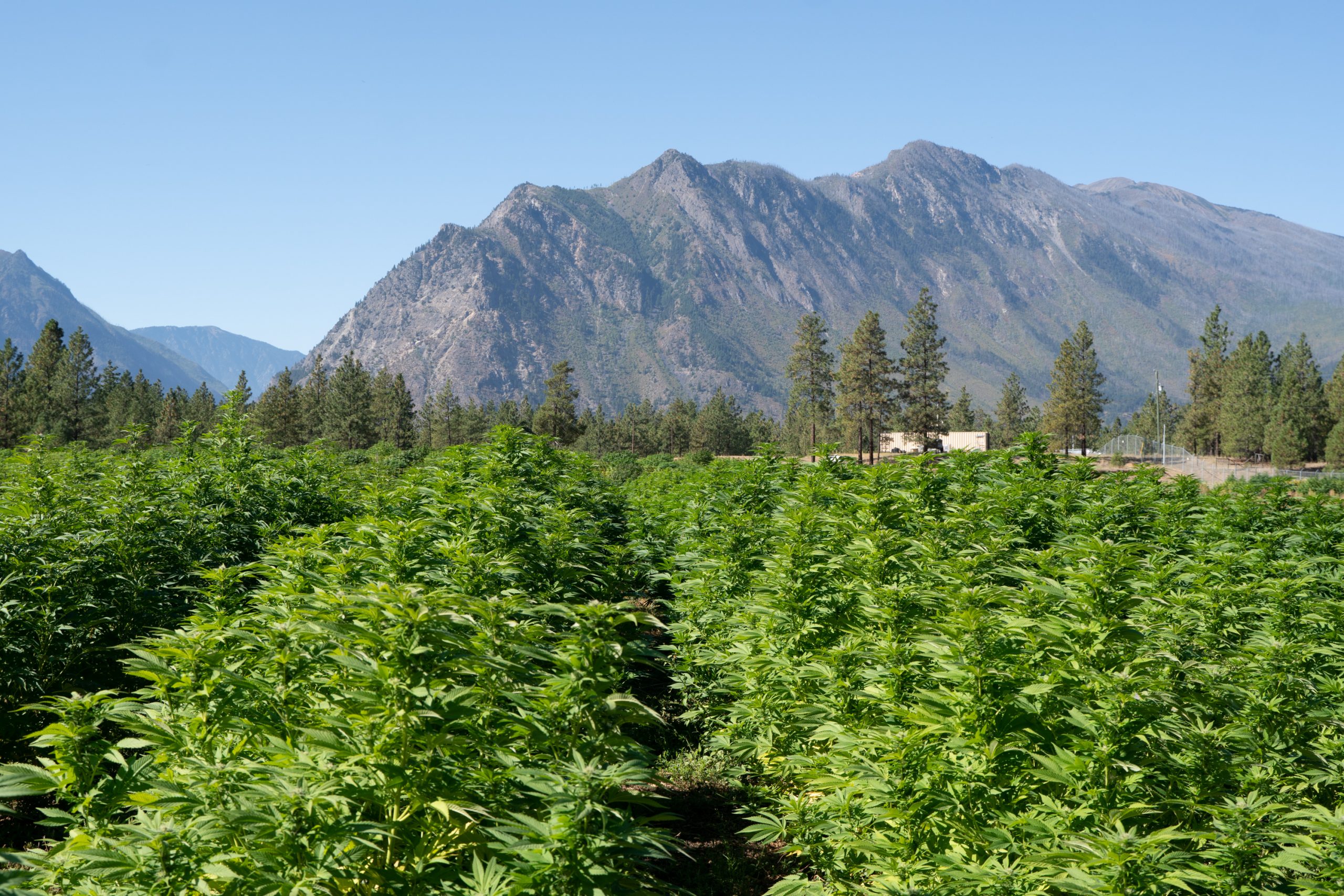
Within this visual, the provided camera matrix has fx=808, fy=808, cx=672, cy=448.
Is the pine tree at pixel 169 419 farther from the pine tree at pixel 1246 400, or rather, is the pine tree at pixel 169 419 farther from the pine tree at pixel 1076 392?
the pine tree at pixel 1246 400

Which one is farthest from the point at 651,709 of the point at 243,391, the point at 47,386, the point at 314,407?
the point at 314,407

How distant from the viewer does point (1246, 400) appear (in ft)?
241

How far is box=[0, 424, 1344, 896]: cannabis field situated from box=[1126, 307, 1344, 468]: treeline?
230ft

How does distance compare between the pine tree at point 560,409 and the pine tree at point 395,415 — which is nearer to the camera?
the pine tree at point 560,409

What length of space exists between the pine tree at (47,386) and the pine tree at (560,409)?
36.8 metres

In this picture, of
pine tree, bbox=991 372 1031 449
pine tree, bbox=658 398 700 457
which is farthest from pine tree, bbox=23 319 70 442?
pine tree, bbox=991 372 1031 449

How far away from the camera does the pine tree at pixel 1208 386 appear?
84062mm

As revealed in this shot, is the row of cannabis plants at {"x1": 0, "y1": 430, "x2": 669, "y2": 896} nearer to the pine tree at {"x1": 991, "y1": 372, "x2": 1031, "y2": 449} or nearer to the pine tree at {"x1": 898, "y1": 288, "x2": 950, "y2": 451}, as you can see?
the pine tree at {"x1": 898, "y1": 288, "x2": 950, "y2": 451}

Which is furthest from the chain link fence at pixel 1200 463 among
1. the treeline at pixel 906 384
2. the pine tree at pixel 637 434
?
the pine tree at pixel 637 434

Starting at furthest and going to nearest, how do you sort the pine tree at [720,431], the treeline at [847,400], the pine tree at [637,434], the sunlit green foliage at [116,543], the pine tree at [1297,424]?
the pine tree at [637,434] → the pine tree at [720,431] → the treeline at [847,400] → the pine tree at [1297,424] → the sunlit green foliage at [116,543]

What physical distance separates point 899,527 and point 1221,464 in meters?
72.9

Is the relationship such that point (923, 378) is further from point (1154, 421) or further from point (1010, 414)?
point (1154, 421)

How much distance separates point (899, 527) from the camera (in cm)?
801

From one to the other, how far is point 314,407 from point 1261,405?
288 feet
